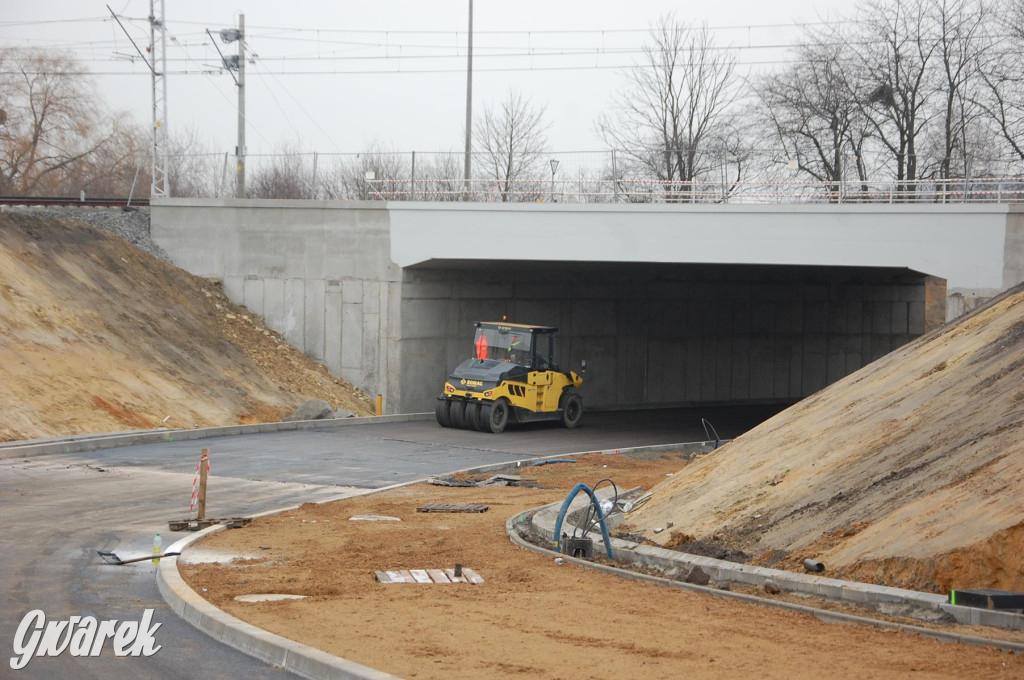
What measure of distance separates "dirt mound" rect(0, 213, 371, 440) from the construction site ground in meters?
13.2

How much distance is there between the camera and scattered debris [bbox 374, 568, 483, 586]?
36.5 feet

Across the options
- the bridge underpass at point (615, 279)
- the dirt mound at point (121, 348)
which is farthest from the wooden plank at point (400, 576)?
the bridge underpass at point (615, 279)

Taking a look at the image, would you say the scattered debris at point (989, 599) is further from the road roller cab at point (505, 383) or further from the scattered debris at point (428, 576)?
the road roller cab at point (505, 383)

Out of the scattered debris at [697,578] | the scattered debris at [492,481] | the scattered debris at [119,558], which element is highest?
the scattered debris at [697,578]

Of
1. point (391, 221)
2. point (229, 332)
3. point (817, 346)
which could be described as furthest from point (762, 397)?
point (229, 332)

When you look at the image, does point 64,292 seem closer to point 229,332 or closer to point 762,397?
point 229,332

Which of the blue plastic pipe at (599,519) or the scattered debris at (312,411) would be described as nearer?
the blue plastic pipe at (599,519)

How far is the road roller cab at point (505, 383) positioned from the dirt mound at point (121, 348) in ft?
13.9

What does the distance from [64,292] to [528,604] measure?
23.6m

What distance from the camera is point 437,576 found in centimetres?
1136

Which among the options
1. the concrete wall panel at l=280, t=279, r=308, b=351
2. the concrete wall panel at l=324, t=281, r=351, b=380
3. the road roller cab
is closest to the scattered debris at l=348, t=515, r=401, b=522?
the road roller cab

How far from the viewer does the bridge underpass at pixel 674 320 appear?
33.7 m

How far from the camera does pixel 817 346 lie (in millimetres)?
43344

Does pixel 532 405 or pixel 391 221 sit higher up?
pixel 391 221
